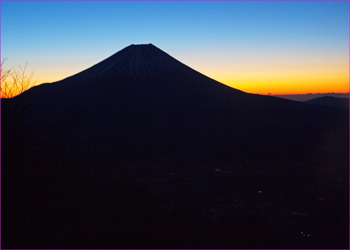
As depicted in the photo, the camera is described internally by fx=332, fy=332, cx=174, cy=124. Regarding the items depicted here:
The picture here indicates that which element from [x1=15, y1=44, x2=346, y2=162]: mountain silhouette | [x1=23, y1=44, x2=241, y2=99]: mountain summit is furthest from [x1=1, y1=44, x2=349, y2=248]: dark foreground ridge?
[x1=23, y1=44, x2=241, y2=99]: mountain summit

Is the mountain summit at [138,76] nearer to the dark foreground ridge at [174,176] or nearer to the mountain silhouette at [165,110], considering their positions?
the mountain silhouette at [165,110]

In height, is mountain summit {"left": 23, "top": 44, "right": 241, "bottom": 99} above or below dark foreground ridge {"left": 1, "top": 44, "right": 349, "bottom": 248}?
above

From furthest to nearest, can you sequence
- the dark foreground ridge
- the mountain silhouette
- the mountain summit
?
the mountain summit
the mountain silhouette
the dark foreground ridge

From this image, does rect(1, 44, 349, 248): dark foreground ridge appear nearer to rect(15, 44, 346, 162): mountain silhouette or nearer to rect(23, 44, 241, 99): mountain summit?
rect(15, 44, 346, 162): mountain silhouette

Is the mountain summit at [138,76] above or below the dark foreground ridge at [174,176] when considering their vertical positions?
above

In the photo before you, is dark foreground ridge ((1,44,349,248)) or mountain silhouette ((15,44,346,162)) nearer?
dark foreground ridge ((1,44,349,248))

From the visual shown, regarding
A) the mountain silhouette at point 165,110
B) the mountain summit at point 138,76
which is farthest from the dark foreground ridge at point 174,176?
the mountain summit at point 138,76

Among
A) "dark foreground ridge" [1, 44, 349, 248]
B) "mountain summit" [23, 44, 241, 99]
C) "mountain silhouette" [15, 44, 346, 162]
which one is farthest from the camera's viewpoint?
"mountain summit" [23, 44, 241, 99]

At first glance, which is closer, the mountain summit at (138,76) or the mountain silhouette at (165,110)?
the mountain silhouette at (165,110)

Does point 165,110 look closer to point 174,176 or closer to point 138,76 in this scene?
point 138,76
